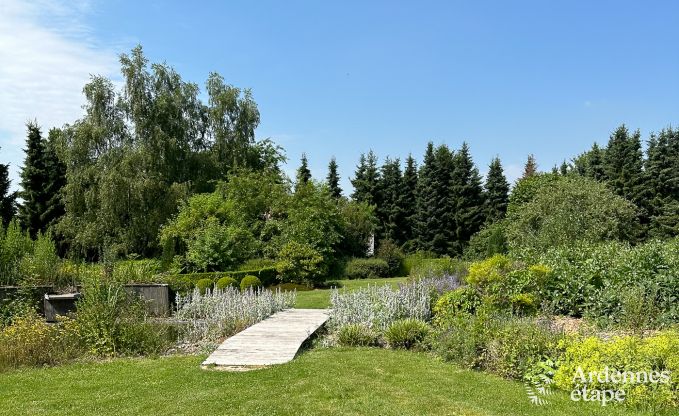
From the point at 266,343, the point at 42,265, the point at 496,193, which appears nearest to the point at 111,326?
the point at 266,343

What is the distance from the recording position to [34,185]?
93.9 feet

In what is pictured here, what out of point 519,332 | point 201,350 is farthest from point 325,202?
point 519,332

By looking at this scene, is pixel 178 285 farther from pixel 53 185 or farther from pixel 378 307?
pixel 53 185

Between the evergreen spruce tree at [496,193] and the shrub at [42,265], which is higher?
the evergreen spruce tree at [496,193]

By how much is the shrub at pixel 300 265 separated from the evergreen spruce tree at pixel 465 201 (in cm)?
1671

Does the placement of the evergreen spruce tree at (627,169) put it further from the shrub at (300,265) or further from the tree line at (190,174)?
the shrub at (300,265)

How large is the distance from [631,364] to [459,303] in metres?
3.84

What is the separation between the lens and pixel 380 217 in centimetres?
3516

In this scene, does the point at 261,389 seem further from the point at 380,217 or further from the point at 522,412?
the point at 380,217

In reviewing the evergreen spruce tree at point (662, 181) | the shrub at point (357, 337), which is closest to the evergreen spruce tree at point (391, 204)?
the evergreen spruce tree at point (662, 181)

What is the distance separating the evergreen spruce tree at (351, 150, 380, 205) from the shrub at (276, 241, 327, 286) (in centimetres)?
1641

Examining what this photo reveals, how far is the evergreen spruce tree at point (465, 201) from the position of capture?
1320 inches

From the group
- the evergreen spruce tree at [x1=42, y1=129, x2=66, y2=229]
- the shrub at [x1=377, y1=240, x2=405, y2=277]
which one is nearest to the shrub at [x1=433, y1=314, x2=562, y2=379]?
the shrub at [x1=377, y1=240, x2=405, y2=277]

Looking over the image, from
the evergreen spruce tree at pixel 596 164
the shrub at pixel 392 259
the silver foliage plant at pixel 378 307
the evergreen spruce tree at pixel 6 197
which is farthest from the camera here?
the evergreen spruce tree at pixel 596 164
